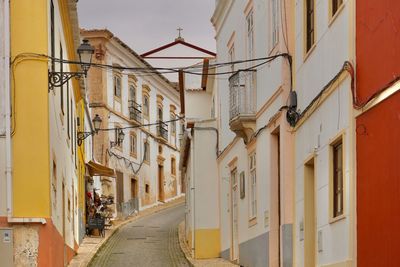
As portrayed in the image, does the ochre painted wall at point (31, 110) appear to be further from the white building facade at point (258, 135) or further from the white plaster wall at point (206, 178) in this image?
the white plaster wall at point (206, 178)

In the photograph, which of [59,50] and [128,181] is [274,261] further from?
[128,181]

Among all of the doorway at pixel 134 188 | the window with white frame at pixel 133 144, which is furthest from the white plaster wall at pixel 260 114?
the window with white frame at pixel 133 144

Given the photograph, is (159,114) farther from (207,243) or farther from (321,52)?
(321,52)

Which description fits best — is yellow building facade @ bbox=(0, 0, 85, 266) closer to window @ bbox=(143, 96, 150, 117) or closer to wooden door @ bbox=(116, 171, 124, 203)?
wooden door @ bbox=(116, 171, 124, 203)

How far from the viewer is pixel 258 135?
16.2 m

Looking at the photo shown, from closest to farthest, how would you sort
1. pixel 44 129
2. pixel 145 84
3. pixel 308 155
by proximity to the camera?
pixel 308 155 → pixel 44 129 → pixel 145 84

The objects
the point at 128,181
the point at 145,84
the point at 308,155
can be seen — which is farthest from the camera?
the point at 145,84

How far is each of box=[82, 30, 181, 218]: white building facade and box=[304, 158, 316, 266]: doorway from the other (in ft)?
71.4

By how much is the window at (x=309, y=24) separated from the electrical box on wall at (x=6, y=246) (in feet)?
17.1

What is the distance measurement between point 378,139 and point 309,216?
13.2 feet

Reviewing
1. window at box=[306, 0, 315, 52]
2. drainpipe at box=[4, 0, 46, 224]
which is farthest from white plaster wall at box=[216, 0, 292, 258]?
drainpipe at box=[4, 0, 46, 224]

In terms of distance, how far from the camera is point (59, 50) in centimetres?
1627

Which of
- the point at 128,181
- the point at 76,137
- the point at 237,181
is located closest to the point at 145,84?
the point at 128,181

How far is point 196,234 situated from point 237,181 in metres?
3.91
